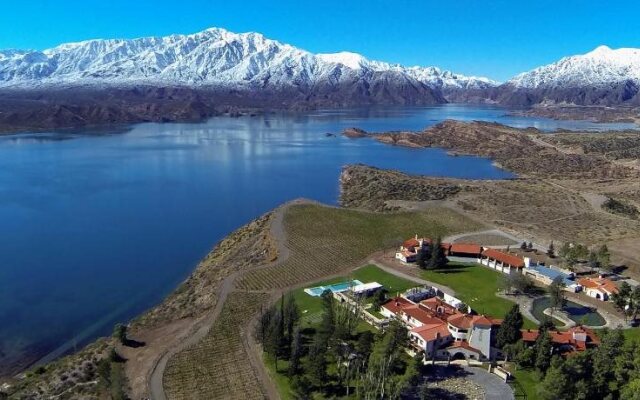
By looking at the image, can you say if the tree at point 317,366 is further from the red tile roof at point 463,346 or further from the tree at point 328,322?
the red tile roof at point 463,346

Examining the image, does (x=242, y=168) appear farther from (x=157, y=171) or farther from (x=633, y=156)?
(x=633, y=156)

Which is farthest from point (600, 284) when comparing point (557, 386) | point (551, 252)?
point (557, 386)

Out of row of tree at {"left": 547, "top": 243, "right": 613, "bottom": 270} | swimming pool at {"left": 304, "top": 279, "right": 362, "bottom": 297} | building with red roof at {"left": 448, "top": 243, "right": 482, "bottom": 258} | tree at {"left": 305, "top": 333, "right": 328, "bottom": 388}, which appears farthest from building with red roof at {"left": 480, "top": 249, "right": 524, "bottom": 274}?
tree at {"left": 305, "top": 333, "right": 328, "bottom": 388}

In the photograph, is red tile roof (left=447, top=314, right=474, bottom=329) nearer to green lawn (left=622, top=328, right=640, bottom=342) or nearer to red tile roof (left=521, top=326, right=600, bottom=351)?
red tile roof (left=521, top=326, right=600, bottom=351)

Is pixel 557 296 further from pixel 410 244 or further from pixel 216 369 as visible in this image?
pixel 216 369

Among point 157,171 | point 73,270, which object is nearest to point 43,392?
point 73,270

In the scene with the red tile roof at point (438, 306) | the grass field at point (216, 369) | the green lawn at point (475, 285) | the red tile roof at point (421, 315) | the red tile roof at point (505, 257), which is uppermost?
the red tile roof at point (505, 257)

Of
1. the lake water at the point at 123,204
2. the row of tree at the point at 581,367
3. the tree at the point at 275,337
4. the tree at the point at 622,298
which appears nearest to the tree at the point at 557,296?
the tree at the point at 622,298
